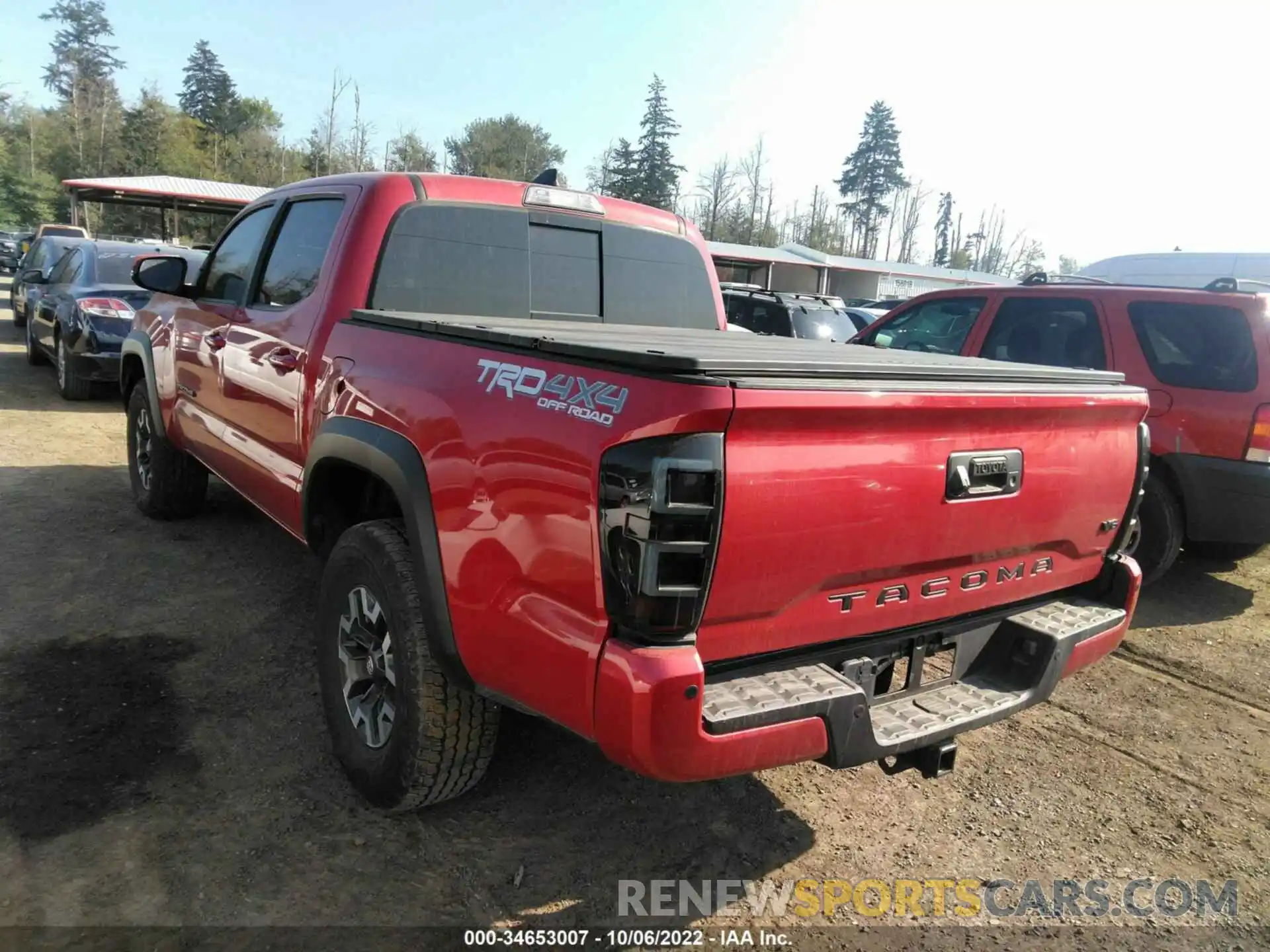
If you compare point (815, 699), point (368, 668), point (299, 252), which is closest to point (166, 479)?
point (299, 252)

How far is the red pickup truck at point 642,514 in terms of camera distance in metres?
1.87

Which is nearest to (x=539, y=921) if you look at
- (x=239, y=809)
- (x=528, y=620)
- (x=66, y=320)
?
(x=528, y=620)

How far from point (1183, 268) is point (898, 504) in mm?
14551

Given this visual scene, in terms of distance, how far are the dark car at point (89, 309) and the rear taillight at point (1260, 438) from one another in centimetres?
862

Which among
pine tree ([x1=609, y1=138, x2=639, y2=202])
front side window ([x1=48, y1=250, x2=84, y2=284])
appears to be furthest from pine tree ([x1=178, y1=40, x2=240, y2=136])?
front side window ([x1=48, y1=250, x2=84, y2=284])

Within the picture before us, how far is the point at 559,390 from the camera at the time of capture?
2.05 meters

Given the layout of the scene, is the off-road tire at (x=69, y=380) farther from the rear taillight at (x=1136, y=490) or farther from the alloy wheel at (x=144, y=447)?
the rear taillight at (x=1136, y=490)

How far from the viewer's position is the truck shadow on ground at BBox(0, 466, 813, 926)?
2418 mm

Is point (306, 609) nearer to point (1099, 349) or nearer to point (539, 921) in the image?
point (539, 921)

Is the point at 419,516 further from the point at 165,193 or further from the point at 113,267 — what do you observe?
the point at 165,193

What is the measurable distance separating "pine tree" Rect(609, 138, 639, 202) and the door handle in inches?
2471

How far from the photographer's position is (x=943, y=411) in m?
2.24

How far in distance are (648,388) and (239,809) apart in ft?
6.63

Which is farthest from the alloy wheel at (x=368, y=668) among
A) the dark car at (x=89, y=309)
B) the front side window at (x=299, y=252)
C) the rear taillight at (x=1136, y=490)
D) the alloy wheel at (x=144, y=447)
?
the dark car at (x=89, y=309)
